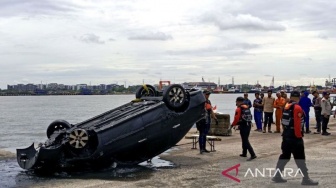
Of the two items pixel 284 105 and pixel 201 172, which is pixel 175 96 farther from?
pixel 284 105

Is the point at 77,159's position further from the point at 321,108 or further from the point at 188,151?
the point at 321,108

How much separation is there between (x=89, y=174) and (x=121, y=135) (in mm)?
1098

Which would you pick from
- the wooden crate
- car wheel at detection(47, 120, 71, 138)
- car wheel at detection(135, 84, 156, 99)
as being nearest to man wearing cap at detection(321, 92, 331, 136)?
the wooden crate

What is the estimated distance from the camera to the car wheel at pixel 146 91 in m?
13.9

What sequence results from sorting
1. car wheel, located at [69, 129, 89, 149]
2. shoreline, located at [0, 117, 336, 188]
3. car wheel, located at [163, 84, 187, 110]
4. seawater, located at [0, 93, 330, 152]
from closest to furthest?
shoreline, located at [0, 117, 336, 188], car wheel, located at [69, 129, 89, 149], car wheel, located at [163, 84, 187, 110], seawater, located at [0, 93, 330, 152]

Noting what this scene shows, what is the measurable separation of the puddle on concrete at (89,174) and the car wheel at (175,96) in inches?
57.0

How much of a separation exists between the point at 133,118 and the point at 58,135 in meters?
1.73

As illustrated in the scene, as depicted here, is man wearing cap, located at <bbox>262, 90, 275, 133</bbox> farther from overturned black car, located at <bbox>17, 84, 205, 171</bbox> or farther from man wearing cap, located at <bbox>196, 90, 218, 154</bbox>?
overturned black car, located at <bbox>17, 84, 205, 171</bbox>

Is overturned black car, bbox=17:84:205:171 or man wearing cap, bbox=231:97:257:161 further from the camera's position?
man wearing cap, bbox=231:97:257:161

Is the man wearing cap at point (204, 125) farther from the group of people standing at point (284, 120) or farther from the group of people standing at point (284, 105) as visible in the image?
the group of people standing at point (284, 105)

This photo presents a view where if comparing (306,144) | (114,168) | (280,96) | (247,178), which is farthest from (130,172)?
(280,96)

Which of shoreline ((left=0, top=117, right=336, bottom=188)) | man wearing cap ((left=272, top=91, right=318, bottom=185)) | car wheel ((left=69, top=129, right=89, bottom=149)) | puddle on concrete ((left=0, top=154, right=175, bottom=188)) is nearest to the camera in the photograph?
man wearing cap ((left=272, top=91, right=318, bottom=185))

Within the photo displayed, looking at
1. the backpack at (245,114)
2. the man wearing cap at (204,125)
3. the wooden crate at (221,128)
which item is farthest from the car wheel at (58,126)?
the wooden crate at (221,128)

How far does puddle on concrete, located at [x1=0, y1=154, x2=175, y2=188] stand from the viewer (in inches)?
417
